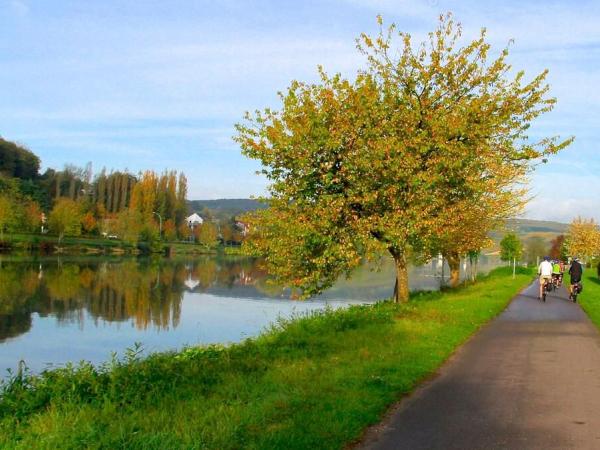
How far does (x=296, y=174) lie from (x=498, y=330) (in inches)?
282

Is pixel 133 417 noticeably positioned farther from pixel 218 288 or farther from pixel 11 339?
pixel 218 288

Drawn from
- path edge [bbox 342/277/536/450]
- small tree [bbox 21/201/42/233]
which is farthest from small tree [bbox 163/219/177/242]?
path edge [bbox 342/277/536/450]

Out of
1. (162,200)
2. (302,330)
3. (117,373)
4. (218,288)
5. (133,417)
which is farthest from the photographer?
(162,200)

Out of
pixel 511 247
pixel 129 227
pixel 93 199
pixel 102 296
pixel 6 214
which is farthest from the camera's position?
pixel 93 199

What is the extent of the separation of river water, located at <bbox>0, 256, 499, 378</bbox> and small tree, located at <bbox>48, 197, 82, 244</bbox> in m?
54.6

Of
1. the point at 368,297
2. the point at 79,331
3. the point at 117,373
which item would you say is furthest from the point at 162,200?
the point at 117,373

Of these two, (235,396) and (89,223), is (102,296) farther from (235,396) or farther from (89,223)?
(89,223)

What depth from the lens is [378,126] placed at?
18.9 metres

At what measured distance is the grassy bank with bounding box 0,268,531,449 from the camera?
646cm

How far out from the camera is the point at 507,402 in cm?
845

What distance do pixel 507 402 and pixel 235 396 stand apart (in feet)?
11.4

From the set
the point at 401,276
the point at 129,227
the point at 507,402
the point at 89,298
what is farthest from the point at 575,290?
the point at 129,227

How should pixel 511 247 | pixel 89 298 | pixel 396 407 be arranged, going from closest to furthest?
pixel 396 407, pixel 89 298, pixel 511 247

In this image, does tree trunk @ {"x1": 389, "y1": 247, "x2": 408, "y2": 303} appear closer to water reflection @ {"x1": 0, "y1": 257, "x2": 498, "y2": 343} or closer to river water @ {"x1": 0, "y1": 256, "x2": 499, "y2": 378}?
water reflection @ {"x1": 0, "y1": 257, "x2": 498, "y2": 343}
